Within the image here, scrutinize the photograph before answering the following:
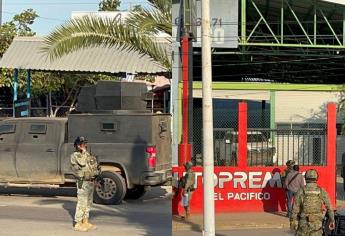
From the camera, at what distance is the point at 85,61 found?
76.4 ft

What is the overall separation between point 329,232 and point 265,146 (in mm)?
8099

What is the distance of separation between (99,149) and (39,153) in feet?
4.72

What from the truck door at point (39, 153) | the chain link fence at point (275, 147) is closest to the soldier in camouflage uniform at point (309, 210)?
the chain link fence at point (275, 147)

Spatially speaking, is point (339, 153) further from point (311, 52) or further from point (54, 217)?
point (54, 217)

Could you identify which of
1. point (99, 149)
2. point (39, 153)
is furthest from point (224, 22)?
point (39, 153)

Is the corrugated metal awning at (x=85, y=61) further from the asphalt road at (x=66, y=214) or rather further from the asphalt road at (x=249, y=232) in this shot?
the asphalt road at (x=249, y=232)

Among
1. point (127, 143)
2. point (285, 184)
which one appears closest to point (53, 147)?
point (127, 143)

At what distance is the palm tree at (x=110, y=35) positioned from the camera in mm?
14211

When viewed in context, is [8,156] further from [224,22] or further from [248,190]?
[224,22]

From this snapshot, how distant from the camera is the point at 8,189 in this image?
55.0ft

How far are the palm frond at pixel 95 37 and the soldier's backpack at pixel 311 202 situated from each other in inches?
309

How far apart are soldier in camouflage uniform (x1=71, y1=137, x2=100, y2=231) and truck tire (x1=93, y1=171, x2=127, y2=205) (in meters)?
3.41

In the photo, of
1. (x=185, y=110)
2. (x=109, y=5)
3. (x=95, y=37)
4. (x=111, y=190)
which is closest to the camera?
(x=185, y=110)

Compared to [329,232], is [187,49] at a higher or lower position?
higher
